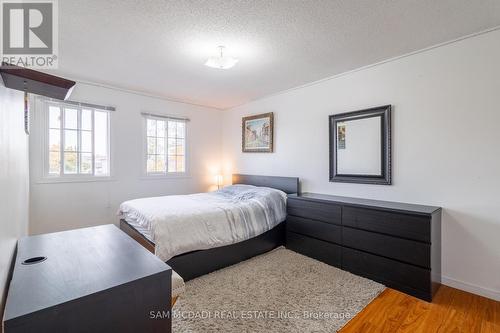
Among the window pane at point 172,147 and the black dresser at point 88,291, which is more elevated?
the window pane at point 172,147

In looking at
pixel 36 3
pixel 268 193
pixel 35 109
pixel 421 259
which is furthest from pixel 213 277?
pixel 35 109

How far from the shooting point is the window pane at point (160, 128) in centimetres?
430

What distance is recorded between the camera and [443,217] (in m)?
2.41

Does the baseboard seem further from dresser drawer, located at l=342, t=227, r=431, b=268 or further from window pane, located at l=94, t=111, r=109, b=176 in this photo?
window pane, located at l=94, t=111, r=109, b=176

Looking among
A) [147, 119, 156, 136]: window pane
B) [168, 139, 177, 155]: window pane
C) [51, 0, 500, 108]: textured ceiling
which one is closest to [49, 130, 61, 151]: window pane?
[51, 0, 500, 108]: textured ceiling

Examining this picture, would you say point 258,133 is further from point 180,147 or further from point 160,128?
point 160,128

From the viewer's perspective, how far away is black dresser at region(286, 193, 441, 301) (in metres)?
2.18

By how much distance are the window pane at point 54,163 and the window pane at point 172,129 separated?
1662mm

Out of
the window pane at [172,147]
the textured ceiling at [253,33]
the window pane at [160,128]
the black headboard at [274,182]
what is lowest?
the black headboard at [274,182]

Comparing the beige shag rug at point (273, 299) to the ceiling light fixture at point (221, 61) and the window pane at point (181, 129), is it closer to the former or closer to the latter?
the ceiling light fixture at point (221, 61)

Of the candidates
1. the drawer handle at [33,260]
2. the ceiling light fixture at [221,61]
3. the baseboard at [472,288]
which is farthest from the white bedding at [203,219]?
the baseboard at [472,288]

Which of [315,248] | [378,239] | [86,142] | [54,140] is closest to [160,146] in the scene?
[86,142]

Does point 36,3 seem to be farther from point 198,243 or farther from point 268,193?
point 268,193

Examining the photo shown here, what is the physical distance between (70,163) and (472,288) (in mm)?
4944
